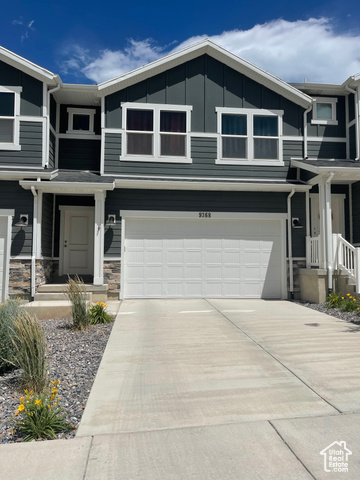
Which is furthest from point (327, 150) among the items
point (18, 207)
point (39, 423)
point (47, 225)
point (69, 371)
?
point (39, 423)

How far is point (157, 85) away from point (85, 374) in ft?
28.1

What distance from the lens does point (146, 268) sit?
1008 cm

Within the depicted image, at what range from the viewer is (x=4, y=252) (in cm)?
920

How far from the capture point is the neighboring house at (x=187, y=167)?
9648mm

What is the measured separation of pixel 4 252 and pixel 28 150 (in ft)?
9.15

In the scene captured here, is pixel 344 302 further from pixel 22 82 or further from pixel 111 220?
pixel 22 82

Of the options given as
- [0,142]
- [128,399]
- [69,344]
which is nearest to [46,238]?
Result: [0,142]

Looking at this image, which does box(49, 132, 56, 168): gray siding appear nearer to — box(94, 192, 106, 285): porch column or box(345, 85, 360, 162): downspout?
box(94, 192, 106, 285): porch column

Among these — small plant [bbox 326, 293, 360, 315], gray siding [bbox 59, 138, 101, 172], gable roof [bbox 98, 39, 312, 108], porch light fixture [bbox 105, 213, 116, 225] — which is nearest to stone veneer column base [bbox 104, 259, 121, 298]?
porch light fixture [bbox 105, 213, 116, 225]

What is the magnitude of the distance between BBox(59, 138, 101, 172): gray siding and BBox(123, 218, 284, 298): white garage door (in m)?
2.45

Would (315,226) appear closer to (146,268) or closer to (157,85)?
(146,268)

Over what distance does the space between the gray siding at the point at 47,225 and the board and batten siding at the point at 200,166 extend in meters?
1.86
